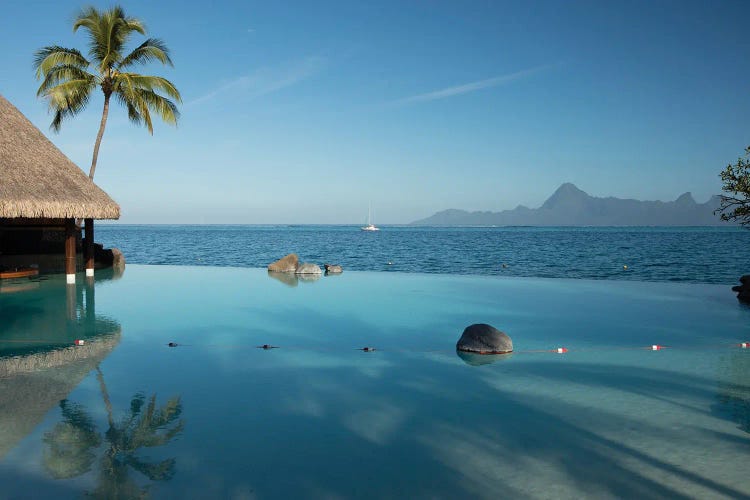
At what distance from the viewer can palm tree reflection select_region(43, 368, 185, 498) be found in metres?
4.23

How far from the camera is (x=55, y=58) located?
21.9m

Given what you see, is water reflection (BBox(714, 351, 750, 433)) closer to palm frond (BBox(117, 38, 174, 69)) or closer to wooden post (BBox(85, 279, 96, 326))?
wooden post (BBox(85, 279, 96, 326))

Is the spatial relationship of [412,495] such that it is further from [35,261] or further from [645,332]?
[35,261]

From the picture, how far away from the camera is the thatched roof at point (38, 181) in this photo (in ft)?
49.3

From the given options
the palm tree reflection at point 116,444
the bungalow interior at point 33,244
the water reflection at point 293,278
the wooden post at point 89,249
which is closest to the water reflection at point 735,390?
the palm tree reflection at point 116,444

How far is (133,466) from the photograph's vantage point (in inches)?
175

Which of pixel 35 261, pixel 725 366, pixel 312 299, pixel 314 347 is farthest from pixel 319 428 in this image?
pixel 35 261

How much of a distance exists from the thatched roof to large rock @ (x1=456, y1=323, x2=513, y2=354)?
41.3 ft

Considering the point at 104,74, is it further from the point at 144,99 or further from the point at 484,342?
the point at 484,342

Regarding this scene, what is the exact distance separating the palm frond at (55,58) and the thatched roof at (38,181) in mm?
4341

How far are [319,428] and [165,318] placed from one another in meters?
7.62

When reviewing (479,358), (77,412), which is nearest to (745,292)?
(479,358)

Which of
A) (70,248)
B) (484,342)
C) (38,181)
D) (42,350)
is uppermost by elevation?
(38,181)

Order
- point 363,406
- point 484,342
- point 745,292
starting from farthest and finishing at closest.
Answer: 1. point 745,292
2. point 484,342
3. point 363,406
